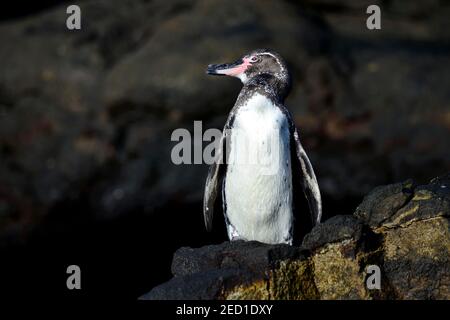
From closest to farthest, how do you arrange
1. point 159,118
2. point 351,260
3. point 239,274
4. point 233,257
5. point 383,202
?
point 239,274
point 351,260
point 233,257
point 383,202
point 159,118

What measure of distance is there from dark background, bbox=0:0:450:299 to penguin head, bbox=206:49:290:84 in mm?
5101

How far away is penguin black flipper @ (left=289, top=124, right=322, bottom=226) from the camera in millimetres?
6254

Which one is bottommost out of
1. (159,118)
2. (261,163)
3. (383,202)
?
(383,202)

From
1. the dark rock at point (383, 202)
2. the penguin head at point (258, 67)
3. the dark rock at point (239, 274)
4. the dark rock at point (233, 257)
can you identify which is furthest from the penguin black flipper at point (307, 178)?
the dark rock at point (239, 274)

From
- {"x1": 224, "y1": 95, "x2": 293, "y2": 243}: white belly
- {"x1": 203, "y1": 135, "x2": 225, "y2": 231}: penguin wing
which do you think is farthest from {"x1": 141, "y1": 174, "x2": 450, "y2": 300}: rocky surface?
{"x1": 203, "y1": 135, "x2": 225, "y2": 231}: penguin wing

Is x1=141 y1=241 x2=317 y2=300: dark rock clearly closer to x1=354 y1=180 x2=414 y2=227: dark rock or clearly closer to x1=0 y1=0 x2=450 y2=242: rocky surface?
x1=354 y1=180 x2=414 y2=227: dark rock

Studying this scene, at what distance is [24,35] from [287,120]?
8.40 m

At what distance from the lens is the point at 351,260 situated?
4797 millimetres

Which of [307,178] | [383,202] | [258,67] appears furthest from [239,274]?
[258,67]

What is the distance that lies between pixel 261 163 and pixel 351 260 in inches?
53.5

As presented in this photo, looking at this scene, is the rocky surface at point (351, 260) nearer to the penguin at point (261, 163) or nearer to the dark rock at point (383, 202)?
the dark rock at point (383, 202)

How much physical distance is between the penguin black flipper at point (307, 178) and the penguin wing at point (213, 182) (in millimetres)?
617

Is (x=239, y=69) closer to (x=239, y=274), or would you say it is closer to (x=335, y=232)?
(x=335, y=232)

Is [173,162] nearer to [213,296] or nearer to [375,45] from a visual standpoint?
[375,45]
